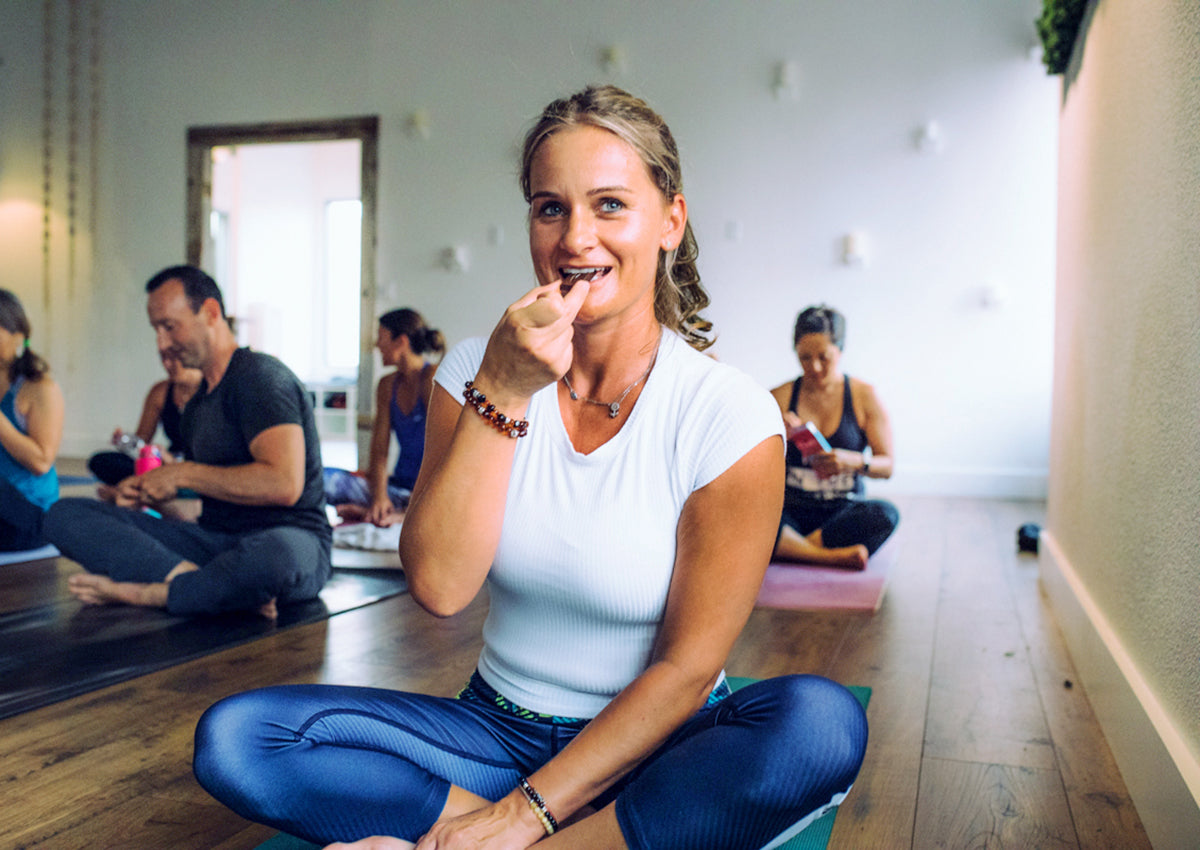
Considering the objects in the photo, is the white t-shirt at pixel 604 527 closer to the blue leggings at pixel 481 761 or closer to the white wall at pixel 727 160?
the blue leggings at pixel 481 761

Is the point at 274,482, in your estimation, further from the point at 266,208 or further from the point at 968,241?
the point at 266,208

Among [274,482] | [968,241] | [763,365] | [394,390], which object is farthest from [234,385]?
→ [968,241]

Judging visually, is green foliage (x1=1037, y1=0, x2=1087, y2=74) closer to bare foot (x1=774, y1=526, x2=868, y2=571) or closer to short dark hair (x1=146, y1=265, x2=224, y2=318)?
bare foot (x1=774, y1=526, x2=868, y2=571)

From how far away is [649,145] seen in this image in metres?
1.17

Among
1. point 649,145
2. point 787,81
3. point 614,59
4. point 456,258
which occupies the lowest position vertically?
point 649,145

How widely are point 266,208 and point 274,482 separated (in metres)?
9.02

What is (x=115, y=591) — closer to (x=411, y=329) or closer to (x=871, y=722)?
(x=411, y=329)

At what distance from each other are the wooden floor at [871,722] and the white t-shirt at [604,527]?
504 millimetres

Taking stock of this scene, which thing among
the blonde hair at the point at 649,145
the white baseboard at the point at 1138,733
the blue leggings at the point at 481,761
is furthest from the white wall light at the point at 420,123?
the blue leggings at the point at 481,761

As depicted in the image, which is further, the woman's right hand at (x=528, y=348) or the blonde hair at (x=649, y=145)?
the blonde hair at (x=649, y=145)

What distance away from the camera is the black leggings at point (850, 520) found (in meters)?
3.47

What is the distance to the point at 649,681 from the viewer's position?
1.05m

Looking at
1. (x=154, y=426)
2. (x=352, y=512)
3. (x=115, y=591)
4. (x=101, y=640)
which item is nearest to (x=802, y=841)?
(x=101, y=640)

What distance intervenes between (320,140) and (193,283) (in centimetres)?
466
